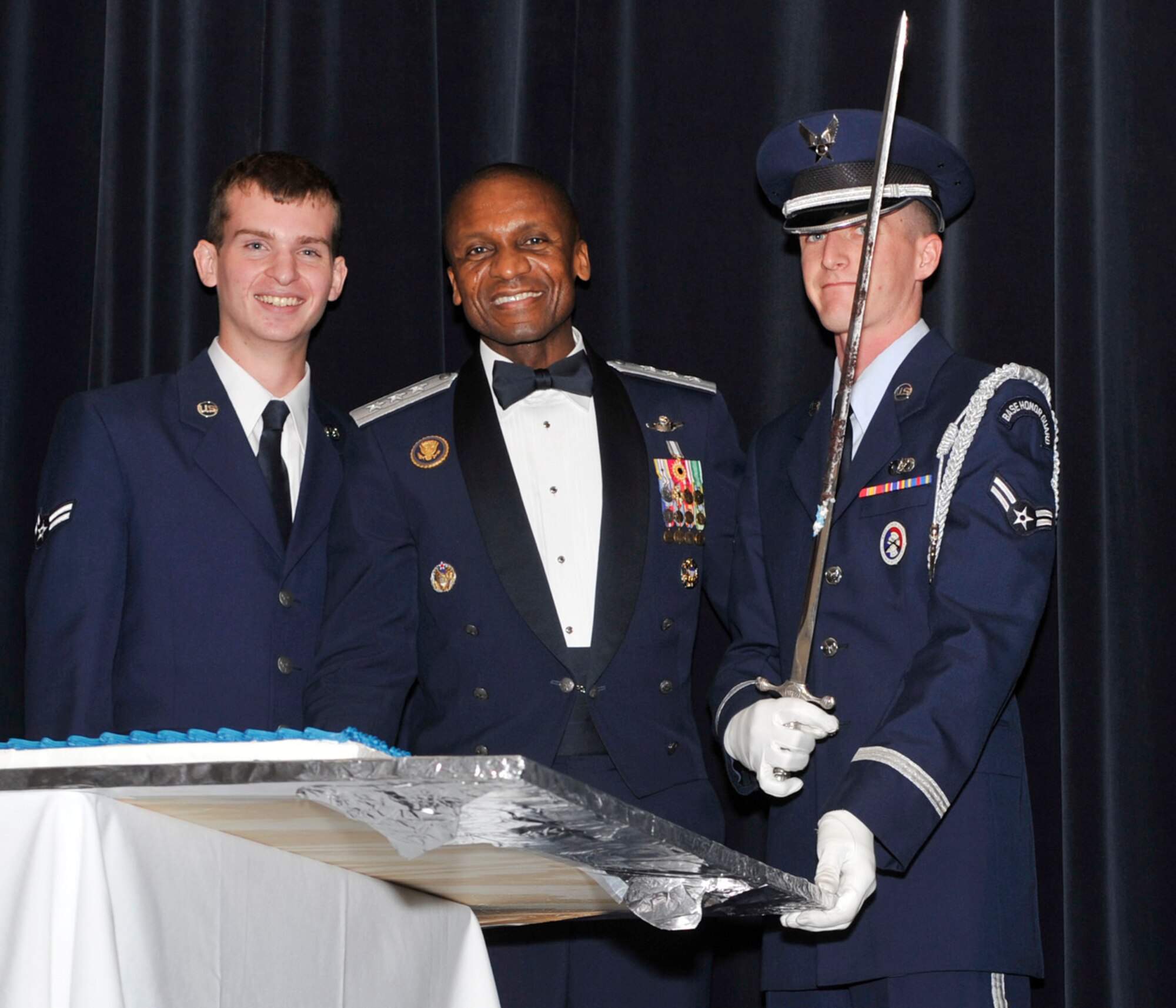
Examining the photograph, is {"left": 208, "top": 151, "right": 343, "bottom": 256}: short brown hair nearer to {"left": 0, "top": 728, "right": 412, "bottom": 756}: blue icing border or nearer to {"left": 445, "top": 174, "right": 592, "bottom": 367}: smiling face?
{"left": 445, "top": 174, "right": 592, "bottom": 367}: smiling face

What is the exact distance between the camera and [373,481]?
7.91 ft

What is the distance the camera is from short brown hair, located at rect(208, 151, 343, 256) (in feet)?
8.55

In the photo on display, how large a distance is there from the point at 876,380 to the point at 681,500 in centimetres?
37

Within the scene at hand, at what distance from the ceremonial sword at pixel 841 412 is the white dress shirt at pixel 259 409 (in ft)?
2.97

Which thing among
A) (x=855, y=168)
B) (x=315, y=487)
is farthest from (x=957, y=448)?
(x=315, y=487)

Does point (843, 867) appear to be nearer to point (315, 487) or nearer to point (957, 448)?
point (957, 448)

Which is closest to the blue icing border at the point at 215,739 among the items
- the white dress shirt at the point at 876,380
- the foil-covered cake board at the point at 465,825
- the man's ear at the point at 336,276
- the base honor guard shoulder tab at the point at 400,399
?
the foil-covered cake board at the point at 465,825

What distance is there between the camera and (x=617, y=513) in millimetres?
2342

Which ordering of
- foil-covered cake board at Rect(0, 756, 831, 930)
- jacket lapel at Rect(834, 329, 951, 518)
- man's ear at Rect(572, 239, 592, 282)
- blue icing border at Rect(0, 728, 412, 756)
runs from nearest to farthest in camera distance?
1. foil-covered cake board at Rect(0, 756, 831, 930)
2. blue icing border at Rect(0, 728, 412, 756)
3. jacket lapel at Rect(834, 329, 951, 518)
4. man's ear at Rect(572, 239, 592, 282)

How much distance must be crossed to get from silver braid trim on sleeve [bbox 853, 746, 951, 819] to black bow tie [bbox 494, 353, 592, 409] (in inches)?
34.4

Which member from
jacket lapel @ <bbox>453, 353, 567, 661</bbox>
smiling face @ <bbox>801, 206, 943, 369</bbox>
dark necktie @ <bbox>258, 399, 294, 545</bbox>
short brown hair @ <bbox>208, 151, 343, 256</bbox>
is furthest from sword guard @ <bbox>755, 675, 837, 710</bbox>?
short brown hair @ <bbox>208, 151, 343, 256</bbox>

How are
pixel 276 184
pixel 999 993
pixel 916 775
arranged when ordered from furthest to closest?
pixel 276 184 → pixel 999 993 → pixel 916 775

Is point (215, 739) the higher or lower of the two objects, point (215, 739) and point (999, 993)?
the higher

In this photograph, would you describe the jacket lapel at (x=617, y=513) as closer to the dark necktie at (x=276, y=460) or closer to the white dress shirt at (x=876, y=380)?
the white dress shirt at (x=876, y=380)
